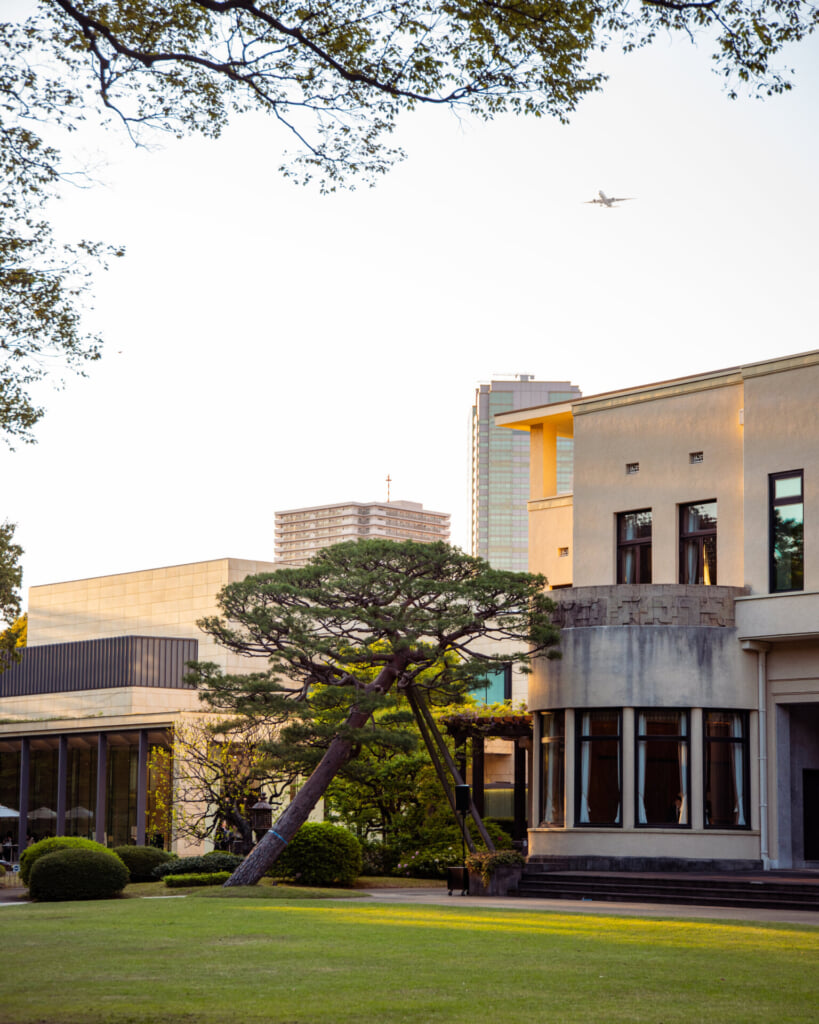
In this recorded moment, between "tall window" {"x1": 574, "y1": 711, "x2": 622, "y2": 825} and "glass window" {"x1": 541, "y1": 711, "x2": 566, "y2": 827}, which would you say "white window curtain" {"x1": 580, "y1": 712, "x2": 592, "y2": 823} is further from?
"glass window" {"x1": 541, "y1": 711, "x2": 566, "y2": 827}

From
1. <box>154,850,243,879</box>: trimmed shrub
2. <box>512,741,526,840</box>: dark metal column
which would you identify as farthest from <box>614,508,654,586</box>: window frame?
<box>154,850,243,879</box>: trimmed shrub

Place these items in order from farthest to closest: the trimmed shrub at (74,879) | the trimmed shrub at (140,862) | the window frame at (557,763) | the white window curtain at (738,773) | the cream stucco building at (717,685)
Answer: the trimmed shrub at (140,862) < the window frame at (557,763) < the white window curtain at (738,773) < the cream stucco building at (717,685) < the trimmed shrub at (74,879)

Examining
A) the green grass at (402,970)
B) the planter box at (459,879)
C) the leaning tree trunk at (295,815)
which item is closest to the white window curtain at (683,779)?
the planter box at (459,879)

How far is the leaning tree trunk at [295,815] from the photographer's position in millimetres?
24672

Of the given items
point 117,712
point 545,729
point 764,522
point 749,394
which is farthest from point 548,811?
point 117,712

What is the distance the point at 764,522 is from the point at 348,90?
54.5ft

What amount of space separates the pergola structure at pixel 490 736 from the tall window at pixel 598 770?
3.02 m

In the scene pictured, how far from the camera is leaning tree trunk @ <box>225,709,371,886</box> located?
24.7m

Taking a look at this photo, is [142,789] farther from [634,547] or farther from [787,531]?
[787,531]

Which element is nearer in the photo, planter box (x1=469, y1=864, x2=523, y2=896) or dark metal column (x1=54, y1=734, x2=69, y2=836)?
planter box (x1=469, y1=864, x2=523, y2=896)

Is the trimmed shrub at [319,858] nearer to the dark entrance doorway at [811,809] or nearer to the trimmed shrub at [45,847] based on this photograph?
the trimmed shrub at [45,847]

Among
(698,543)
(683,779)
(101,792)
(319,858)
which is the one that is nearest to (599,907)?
(683,779)

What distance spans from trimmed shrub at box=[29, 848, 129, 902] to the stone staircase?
24.2 feet

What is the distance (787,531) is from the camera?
2650cm
